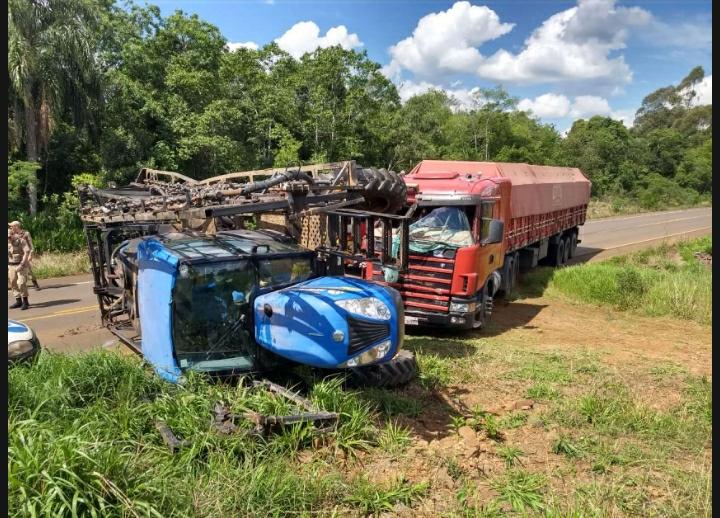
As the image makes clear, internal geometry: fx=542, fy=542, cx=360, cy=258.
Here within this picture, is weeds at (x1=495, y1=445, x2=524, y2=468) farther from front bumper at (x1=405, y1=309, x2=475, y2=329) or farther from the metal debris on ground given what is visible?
front bumper at (x1=405, y1=309, x2=475, y2=329)

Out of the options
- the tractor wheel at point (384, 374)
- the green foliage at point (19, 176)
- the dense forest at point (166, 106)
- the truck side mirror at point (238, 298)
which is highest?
the dense forest at point (166, 106)

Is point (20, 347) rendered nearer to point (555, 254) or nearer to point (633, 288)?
point (633, 288)

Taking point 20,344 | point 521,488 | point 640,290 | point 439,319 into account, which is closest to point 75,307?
point 20,344

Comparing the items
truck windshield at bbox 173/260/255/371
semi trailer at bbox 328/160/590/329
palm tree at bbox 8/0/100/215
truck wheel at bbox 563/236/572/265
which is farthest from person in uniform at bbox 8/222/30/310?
truck wheel at bbox 563/236/572/265

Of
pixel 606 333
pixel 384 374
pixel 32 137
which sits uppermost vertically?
pixel 32 137

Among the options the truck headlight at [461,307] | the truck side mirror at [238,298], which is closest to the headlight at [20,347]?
the truck side mirror at [238,298]

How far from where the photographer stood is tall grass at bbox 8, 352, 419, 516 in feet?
10.7

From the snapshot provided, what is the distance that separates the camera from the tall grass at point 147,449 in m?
3.27

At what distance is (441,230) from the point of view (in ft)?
30.5

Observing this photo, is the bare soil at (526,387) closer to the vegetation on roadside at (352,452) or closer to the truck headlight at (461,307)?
the vegetation on roadside at (352,452)

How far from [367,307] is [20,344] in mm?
3893

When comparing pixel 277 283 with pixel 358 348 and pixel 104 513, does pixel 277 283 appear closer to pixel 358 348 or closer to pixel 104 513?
pixel 358 348

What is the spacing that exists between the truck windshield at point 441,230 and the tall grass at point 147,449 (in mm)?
4148

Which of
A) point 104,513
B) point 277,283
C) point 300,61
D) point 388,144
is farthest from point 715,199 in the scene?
point 300,61
